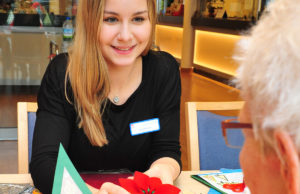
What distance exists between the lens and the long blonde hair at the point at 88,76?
1.43 metres

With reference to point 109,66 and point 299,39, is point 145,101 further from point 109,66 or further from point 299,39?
point 299,39

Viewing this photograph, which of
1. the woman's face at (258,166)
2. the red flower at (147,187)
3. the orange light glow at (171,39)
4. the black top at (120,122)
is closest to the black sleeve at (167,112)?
the black top at (120,122)

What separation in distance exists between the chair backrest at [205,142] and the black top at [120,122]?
5.5 inches

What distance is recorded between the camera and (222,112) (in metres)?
1.91

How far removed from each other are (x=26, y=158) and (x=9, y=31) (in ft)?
9.51

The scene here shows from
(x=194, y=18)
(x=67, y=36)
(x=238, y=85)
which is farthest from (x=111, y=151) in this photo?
(x=194, y=18)

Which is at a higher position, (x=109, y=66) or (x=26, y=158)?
(x=109, y=66)

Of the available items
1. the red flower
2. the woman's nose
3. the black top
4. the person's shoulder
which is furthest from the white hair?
the person's shoulder

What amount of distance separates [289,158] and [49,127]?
1048 millimetres

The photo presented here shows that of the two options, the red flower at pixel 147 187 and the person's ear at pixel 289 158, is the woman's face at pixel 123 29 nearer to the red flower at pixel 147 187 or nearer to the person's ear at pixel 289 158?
the red flower at pixel 147 187

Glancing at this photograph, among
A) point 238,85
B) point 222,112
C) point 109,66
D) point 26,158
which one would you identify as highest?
point 238,85

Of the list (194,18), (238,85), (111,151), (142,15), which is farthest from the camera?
(194,18)

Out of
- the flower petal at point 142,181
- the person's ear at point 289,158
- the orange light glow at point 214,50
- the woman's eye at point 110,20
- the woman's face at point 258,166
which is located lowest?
the orange light glow at point 214,50

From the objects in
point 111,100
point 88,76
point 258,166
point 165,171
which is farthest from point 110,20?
point 258,166
